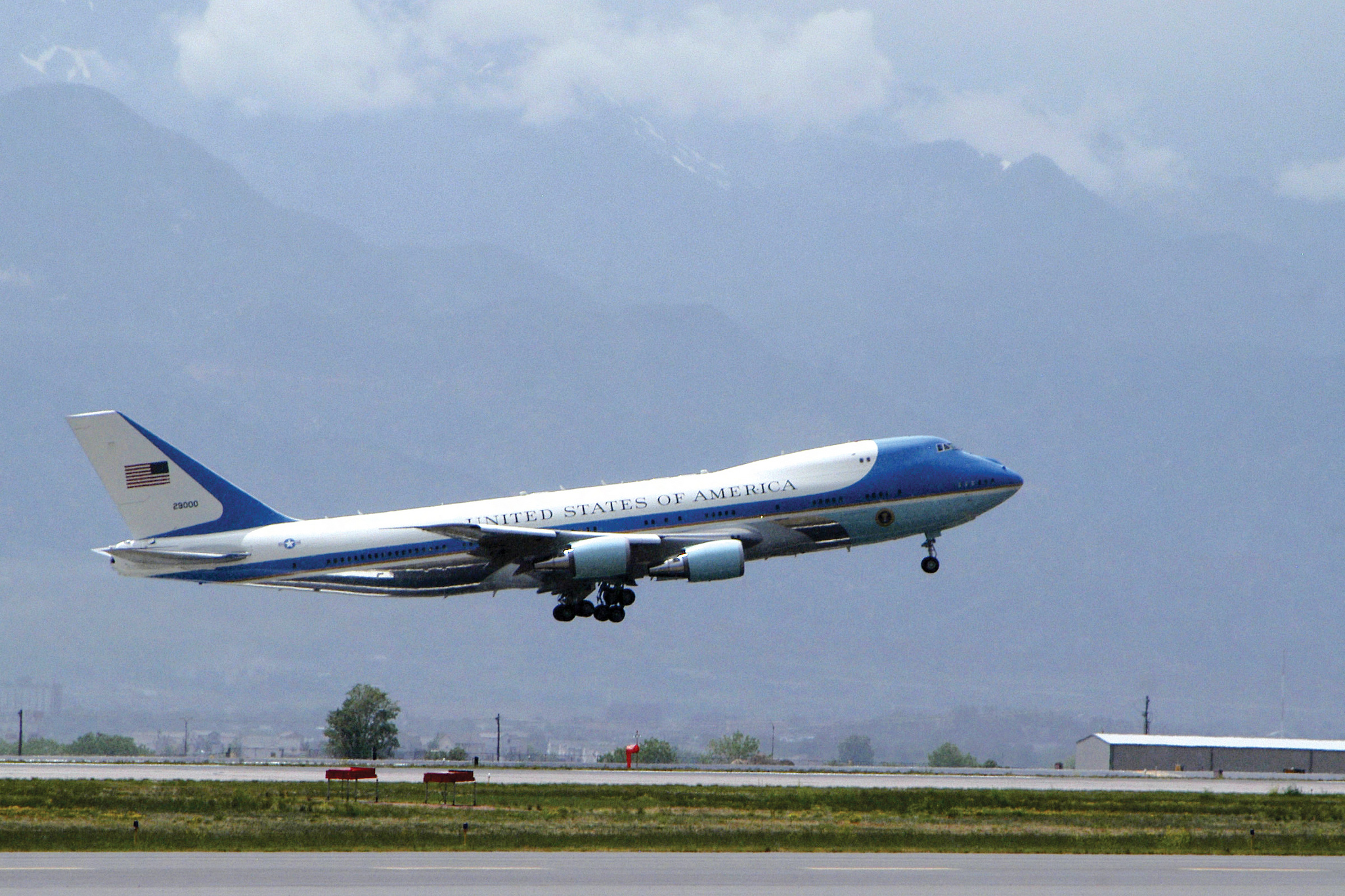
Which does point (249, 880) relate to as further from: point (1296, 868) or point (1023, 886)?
point (1296, 868)

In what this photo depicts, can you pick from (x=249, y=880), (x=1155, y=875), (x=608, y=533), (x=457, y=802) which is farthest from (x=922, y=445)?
(x=249, y=880)

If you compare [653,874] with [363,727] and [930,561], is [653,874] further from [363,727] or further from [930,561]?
[363,727]

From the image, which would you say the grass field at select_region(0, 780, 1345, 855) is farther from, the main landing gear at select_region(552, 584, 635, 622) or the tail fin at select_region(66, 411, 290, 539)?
the tail fin at select_region(66, 411, 290, 539)

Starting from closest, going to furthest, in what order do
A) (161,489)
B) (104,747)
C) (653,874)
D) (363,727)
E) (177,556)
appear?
1. (653,874)
2. (177,556)
3. (161,489)
4. (363,727)
5. (104,747)

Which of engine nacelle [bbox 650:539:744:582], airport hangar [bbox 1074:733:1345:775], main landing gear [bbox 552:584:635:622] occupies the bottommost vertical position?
airport hangar [bbox 1074:733:1345:775]

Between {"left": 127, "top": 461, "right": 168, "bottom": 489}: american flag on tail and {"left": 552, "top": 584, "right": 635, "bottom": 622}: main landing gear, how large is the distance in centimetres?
1736

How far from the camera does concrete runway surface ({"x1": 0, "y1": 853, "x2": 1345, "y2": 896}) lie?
29422 millimetres

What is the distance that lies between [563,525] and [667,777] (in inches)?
466

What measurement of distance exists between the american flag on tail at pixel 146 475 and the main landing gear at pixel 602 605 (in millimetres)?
17356

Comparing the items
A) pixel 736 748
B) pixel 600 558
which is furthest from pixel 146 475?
pixel 736 748

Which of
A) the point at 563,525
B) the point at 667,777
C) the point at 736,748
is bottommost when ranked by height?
the point at 736,748

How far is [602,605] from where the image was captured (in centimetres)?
6838

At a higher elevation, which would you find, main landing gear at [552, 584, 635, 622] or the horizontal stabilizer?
the horizontal stabilizer

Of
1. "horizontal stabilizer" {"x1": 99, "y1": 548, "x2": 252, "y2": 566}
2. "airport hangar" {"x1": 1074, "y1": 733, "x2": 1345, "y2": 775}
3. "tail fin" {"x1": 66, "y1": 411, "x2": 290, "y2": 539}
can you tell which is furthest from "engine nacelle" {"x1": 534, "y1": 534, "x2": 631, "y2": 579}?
"airport hangar" {"x1": 1074, "y1": 733, "x2": 1345, "y2": 775}
